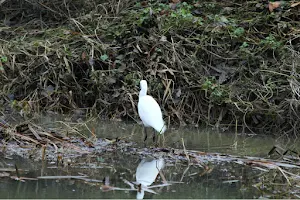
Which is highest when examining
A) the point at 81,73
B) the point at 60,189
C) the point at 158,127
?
the point at 81,73

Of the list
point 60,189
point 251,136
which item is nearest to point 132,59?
point 251,136

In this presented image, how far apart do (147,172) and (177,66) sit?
4200mm

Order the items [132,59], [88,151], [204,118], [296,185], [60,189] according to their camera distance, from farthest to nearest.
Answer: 1. [132,59]
2. [204,118]
3. [88,151]
4. [296,185]
5. [60,189]

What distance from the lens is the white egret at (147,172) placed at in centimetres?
481

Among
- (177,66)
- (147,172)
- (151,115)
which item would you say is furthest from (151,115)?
(177,66)

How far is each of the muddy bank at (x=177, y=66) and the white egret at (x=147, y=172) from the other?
2.94 m

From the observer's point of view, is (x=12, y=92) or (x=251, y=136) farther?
(x=12, y=92)

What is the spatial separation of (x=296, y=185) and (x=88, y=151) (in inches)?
84.5

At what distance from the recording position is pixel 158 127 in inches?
280

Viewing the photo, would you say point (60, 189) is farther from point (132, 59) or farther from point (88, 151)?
point (132, 59)

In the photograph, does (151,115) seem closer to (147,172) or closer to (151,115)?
(151,115)

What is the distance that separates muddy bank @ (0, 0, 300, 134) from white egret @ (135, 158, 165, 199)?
116 inches

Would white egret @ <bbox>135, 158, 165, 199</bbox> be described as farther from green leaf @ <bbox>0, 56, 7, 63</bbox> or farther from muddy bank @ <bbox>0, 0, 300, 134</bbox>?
green leaf @ <bbox>0, 56, 7, 63</bbox>

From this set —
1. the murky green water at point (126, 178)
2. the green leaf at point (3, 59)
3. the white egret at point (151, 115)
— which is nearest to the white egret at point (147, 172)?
the murky green water at point (126, 178)
